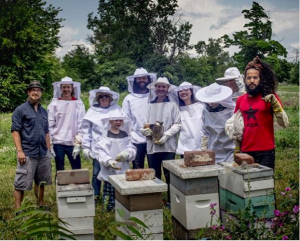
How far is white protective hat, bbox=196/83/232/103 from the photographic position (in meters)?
4.29

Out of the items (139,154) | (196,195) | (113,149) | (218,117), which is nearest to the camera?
(196,195)

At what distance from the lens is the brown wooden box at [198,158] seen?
3391 mm

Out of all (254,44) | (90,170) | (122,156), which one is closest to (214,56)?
(254,44)

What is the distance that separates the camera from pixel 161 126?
15.8ft

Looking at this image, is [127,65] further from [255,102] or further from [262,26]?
[255,102]

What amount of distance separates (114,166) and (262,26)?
15006mm

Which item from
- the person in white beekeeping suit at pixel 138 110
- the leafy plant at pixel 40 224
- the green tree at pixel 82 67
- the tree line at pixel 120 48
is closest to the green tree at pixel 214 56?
the tree line at pixel 120 48

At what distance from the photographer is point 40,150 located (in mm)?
4621

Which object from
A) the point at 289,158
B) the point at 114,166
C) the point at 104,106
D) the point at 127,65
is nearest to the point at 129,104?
the point at 104,106

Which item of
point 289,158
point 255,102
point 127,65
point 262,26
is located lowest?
point 289,158

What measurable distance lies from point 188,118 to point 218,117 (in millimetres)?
570

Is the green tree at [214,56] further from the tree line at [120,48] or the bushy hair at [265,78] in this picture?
the bushy hair at [265,78]

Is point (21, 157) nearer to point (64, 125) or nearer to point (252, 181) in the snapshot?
point (64, 125)

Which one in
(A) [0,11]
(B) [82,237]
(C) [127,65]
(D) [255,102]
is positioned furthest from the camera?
(C) [127,65]
